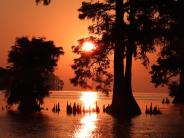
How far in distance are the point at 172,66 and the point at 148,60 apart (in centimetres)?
3080

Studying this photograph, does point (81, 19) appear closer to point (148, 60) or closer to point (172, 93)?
point (148, 60)

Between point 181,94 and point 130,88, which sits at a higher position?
point 130,88

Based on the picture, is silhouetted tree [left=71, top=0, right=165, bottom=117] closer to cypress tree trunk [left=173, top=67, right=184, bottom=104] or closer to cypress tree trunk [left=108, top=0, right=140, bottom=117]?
cypress tree trunk [left=108, top=0, right=140, bottom=117]

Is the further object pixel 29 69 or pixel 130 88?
pixel 29 69

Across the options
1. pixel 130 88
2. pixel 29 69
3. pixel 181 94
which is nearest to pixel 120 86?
pixel 130 88

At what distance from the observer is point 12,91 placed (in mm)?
56562

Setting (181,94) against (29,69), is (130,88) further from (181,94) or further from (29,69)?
(181,94)

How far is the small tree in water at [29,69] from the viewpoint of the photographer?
5634 cm

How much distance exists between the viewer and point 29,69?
2260 inches

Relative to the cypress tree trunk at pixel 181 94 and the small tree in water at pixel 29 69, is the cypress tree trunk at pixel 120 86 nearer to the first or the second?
the small tree in water at pixel 29 69

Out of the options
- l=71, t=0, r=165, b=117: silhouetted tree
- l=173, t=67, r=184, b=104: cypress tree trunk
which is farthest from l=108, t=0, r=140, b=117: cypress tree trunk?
l=173, t=67, r=184, b=104: cypress tree trunk

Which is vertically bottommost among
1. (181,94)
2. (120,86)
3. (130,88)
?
(181,94)

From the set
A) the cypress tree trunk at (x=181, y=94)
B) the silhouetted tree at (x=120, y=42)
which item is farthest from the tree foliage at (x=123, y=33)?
the cypress tree trunk at (x=181, y=94)

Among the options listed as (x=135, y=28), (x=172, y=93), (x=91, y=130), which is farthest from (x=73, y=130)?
(x=172, y=93)
